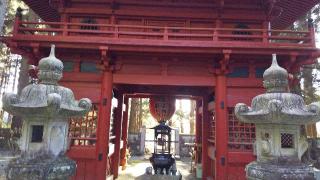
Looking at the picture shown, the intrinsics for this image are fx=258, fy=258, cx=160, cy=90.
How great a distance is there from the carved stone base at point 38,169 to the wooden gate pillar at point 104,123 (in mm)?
3733

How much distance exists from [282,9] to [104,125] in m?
8.89

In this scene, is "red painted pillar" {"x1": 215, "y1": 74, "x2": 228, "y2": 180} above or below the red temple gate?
below

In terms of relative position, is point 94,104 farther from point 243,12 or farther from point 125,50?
point 243,12

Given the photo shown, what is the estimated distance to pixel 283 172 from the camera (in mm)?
4594

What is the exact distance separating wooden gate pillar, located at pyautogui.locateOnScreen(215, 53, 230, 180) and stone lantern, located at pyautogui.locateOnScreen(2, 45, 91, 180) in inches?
203

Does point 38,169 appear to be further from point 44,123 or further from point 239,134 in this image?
point 239,134

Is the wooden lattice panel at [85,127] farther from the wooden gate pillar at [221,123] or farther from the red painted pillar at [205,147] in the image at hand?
the red painted pillar at [205,147]

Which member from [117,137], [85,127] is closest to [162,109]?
[117,137]

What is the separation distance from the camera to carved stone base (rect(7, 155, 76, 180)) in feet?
15.2

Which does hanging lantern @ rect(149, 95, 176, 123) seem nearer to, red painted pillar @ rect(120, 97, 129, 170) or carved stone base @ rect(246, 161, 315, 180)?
red painted pillar @ rect(120, 97, 129, 170)

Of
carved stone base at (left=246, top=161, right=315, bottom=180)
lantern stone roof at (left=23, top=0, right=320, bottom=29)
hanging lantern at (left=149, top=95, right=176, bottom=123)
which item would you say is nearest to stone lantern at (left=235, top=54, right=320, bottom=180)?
carved stone base at (left=246, top=161, right=315, bottom=180)

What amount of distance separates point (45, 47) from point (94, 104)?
2.53m

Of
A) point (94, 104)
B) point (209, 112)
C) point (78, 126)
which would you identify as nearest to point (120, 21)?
point (94, 104)

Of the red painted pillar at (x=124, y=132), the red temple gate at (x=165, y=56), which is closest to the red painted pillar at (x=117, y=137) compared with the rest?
the red painted pillar at (x=124, y=132)
